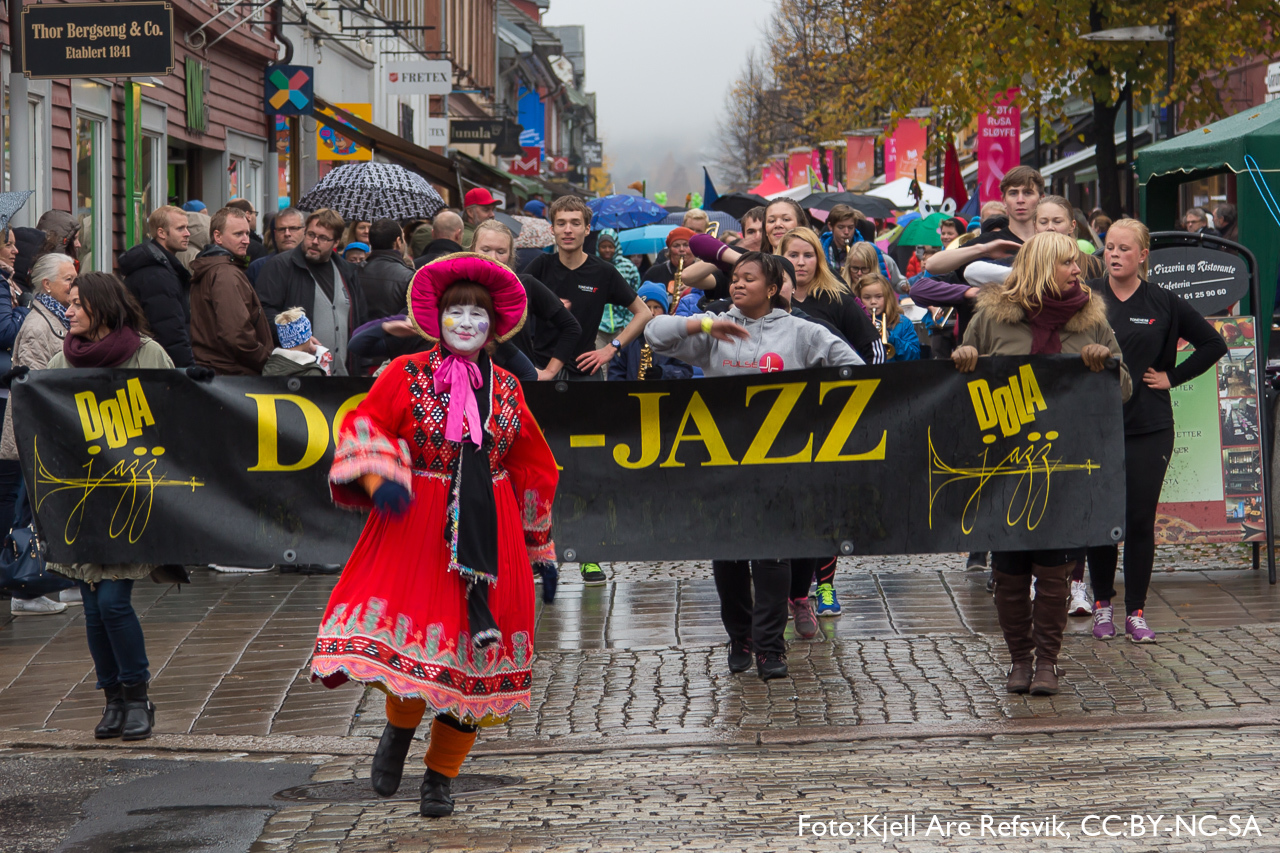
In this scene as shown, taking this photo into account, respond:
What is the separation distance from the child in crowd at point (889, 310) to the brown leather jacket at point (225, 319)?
3.74m

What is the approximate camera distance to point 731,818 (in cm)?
502

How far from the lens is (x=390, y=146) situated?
24516 mm

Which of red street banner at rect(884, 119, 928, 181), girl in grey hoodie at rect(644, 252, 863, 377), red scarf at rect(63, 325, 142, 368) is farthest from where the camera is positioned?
red street banner at rect(884, 119, 928, 181)

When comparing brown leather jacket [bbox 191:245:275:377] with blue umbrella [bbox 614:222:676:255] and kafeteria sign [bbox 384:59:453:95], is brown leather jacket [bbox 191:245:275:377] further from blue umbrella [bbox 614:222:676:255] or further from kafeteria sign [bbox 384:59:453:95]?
kafeteria sign [bbox 384:59:453:95]

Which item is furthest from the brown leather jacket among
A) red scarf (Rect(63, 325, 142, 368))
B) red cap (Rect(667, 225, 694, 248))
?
red cap (Rect(667, 225, 694, 248))

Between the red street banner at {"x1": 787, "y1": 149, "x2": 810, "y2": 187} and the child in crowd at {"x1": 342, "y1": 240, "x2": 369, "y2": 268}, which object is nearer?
the child in crowd at {"x1": 342, "y1": 240, "x2": 369, "y2": 268}

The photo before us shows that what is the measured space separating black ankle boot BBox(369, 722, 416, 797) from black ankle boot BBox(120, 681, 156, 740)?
4.73 ft

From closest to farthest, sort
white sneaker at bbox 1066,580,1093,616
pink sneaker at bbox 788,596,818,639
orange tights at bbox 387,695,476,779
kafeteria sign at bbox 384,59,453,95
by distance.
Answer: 1. orange tights at bbox 387,695,476,779
2. pink sneaker at bbox 788,596,818,639
3. white sneaker at bbox 1066,580,1093,616
4. kafeteria sign at bbox 384,59,453,95

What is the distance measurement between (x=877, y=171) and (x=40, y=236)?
42.4 meters

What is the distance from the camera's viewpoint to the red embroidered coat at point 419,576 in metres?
4.92

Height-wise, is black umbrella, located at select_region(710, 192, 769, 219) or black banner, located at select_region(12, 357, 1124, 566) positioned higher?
black umbrella, located at select_region(710, 192, 769, 219)

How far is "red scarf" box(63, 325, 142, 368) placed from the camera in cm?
653

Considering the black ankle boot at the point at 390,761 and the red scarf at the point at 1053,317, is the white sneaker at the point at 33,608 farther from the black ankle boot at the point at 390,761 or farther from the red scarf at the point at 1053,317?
the red scarf at the point at 1053,317

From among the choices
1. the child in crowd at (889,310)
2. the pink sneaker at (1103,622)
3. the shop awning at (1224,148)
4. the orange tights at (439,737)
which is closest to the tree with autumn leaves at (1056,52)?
the shop awning at (1224,148)
